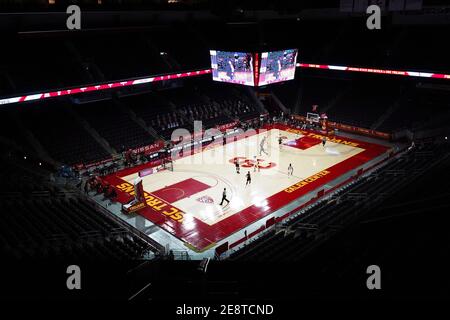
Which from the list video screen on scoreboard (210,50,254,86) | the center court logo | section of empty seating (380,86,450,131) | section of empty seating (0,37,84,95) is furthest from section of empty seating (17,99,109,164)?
section of empty seating (380,86,450,131)

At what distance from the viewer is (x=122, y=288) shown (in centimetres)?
1090

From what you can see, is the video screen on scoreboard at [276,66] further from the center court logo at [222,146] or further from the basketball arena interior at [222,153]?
the center court logo at [222,146]

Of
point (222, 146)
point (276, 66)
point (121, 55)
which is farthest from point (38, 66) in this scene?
point (276, 66)

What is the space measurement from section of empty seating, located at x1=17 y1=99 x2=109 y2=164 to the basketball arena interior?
→ 0.48 ft

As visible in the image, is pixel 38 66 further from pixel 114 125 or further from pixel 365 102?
pixel 365 102

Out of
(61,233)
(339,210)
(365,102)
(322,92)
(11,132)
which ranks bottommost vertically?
(339,210)

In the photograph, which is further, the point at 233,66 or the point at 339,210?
the point at 233,66

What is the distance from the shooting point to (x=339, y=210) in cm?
1795

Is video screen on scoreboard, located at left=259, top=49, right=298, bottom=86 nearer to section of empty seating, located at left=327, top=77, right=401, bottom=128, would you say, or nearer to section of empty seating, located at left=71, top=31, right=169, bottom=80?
section of empty seating, located at left=327, top=77, right=401, bottom=128

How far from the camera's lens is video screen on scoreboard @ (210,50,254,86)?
90.7 ft

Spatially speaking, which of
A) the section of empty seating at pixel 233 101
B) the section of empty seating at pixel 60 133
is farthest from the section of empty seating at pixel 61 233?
the section of empty seating at pixel 233 101

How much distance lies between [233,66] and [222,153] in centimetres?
683

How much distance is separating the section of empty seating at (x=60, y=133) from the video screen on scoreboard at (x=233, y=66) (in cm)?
1093
